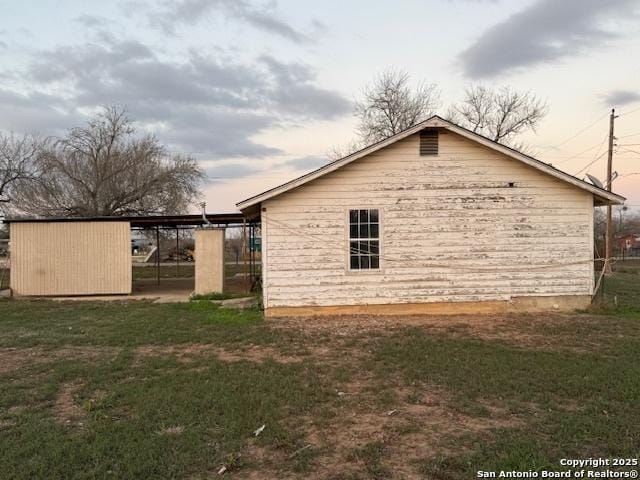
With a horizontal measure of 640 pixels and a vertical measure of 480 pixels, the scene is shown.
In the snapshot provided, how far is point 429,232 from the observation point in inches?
454

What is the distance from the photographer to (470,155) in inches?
456

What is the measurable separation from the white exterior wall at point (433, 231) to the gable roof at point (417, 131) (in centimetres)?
25

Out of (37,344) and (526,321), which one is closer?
(37,344)

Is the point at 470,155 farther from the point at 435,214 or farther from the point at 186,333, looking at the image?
the point at 186,333

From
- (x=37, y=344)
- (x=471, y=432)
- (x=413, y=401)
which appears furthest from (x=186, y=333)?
(x=471, y=432)

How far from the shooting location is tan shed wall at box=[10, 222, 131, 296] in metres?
16.3

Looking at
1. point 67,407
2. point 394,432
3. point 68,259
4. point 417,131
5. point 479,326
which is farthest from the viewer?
point 68,259

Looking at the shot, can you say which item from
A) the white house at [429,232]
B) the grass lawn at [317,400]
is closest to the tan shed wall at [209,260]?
the white house at [429,232]

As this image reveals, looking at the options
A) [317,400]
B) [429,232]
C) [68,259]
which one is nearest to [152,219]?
[68,259]

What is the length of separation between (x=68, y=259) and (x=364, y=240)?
1022 centimetres

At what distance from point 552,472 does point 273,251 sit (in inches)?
323

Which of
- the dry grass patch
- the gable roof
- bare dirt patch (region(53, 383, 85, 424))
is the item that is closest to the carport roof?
the gable roof

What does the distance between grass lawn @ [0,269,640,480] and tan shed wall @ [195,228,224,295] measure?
561cm

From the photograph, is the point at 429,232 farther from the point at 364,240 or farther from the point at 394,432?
the point at 394,432
